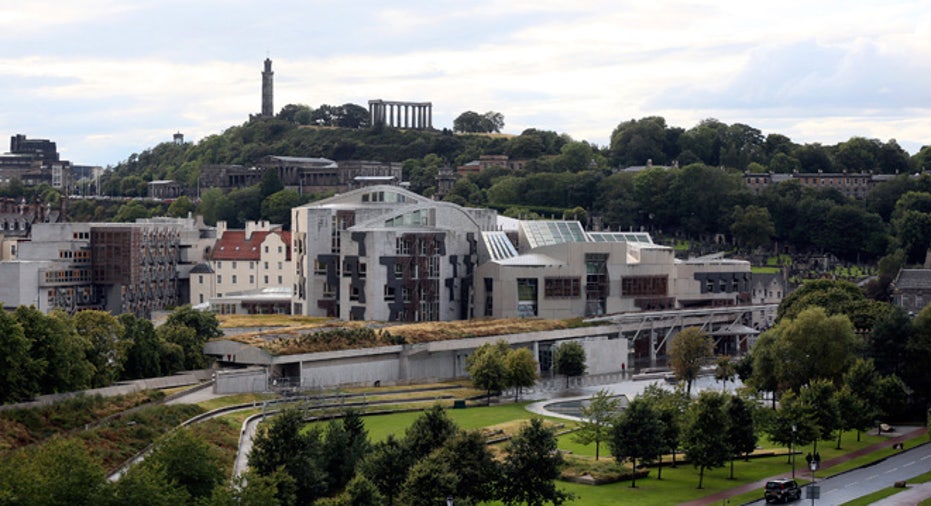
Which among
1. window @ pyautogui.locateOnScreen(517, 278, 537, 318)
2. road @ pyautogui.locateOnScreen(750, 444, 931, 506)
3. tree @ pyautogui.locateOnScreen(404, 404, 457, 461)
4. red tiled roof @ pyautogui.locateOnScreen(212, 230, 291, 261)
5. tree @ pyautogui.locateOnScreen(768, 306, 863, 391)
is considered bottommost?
road @ pyautogui.locateOnScreen(750, 444, 931, 506)

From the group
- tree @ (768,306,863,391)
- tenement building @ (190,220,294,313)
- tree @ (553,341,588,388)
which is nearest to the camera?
tree @ (768,306,863,391)

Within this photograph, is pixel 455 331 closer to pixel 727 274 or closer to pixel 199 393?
pixel 199 393

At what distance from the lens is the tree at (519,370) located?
84.9 metres

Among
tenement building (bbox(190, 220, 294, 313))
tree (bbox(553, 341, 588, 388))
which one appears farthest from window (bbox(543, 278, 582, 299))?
tenement building (bbox(190, 220, 294, 313))

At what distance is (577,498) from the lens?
196 ft

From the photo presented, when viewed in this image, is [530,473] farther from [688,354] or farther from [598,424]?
[688,354]

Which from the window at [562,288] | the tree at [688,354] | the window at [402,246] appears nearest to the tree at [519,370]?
the tree at [688,354]

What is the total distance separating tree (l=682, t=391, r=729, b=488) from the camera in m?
64.2

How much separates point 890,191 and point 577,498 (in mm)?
140613

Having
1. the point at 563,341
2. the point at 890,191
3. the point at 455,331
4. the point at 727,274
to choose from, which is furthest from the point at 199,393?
the point at 890,191

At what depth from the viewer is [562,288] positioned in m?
108

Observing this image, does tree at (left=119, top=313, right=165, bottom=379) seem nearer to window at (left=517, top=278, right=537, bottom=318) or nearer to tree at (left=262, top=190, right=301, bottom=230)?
window at (left=517, top=278, right=537, bottom=318)

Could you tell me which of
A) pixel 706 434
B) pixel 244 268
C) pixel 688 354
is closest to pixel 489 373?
pixel 688 354

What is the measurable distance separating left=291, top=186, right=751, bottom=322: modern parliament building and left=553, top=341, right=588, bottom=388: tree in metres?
13.4
